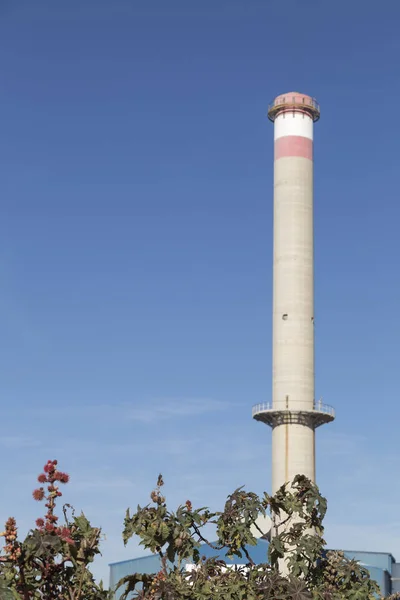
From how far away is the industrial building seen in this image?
78375 millimetres

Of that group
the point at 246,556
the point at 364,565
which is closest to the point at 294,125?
the point at 364,565

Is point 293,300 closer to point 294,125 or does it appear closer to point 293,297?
point 293,297

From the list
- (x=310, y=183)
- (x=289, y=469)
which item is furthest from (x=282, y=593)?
(x=310, y=183)

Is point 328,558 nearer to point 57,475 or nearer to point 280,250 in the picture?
point 57,475

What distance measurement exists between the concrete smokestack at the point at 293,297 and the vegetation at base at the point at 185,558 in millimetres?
53284

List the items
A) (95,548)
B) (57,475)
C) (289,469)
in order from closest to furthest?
(57,475), (95,548), (289,469)

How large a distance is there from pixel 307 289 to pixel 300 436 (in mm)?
11189

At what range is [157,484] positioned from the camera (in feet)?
65.8

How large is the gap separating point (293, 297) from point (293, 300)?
24 centimetres

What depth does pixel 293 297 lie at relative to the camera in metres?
80.0

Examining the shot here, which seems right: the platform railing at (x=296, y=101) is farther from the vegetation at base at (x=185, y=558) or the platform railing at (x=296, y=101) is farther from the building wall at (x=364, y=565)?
the vegetation at base at (x=185, y=558)

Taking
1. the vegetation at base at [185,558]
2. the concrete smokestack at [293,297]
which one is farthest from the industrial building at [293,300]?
the vegetation at base at [185,558]

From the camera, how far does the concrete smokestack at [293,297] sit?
257ft

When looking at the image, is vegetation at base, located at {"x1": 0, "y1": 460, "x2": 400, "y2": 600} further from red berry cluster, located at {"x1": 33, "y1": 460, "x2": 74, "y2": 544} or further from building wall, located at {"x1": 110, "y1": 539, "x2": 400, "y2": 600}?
building wall, located at {"x1": 110, "y1": 539, "x2": 400, "y2": 600}
